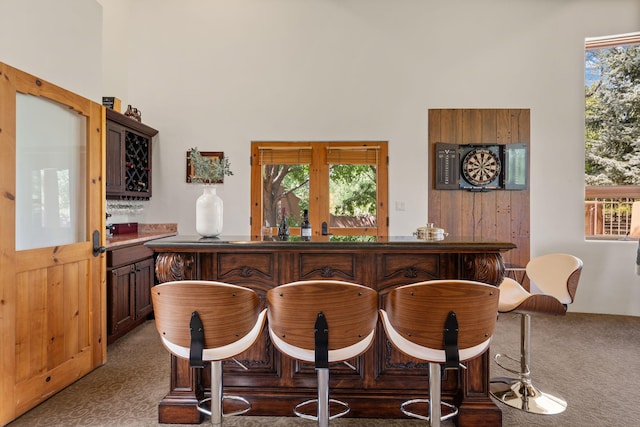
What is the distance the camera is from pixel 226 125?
186 inches

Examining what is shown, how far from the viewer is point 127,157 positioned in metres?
4.24

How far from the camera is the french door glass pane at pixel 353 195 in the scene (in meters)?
4.71

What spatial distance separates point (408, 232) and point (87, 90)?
3.87 m

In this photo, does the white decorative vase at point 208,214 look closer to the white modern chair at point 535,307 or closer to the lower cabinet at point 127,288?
the lower cabinet at point 127,288

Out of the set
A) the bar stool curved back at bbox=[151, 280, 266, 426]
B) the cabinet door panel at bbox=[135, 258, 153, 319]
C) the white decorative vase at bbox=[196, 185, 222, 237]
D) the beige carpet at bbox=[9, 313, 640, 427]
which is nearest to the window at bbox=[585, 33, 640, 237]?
the beige carpet at bbox=[9, 313, 640, 427]

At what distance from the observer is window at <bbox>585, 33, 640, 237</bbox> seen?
4.53 meters

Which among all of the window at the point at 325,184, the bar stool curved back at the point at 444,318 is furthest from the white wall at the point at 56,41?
the bar stool curved back at the point at 444,318

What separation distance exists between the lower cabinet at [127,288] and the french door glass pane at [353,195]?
239 centimetres

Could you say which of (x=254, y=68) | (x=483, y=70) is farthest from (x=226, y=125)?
(x=483, y=70)

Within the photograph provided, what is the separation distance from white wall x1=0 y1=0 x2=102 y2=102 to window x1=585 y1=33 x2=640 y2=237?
582cm

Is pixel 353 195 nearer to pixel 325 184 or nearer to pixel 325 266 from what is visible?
pixel 325 184

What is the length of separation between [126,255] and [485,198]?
4.39 metres

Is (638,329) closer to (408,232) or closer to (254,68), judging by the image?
(408,232)

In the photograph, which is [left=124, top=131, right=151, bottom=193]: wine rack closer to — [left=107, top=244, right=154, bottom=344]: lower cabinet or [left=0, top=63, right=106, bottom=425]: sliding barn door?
[left=107, top=244, right=154, bottom=344]: lower cabinet
